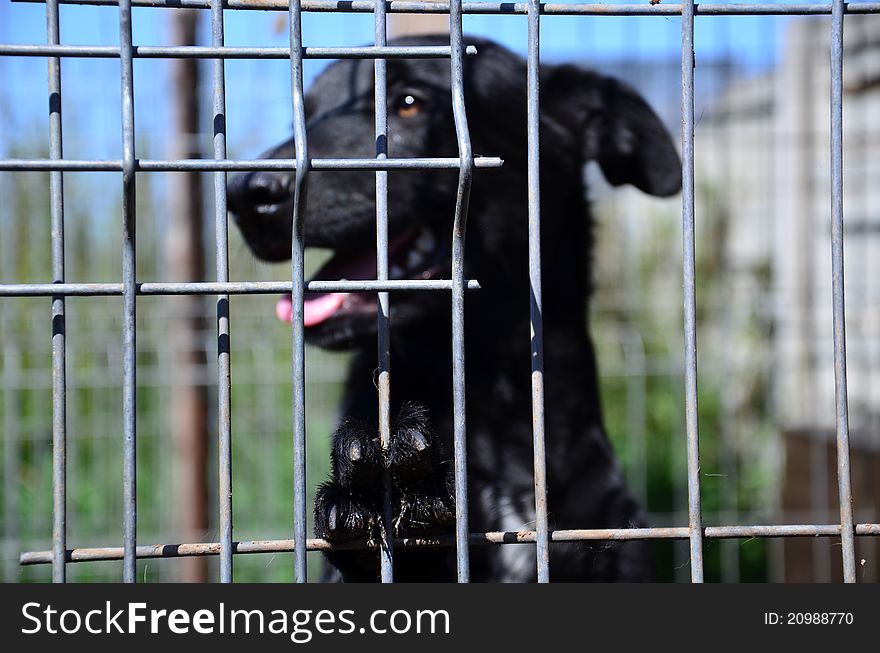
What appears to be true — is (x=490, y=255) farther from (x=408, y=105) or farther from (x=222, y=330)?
(x=222, y=330)

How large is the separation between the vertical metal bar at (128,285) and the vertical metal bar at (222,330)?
97 millimetres

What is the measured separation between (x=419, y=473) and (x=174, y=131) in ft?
9.59

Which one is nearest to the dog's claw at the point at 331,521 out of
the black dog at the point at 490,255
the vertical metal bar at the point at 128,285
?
the vertical metal bar at the point at 128,285

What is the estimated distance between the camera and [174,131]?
3635 mm

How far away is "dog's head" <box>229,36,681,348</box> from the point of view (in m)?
1.86

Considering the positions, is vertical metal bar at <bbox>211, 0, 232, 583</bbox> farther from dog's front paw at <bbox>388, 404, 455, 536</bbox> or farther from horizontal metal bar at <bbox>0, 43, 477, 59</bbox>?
dog's front paw at <bbox>388, 404, 455, 536</bbox>

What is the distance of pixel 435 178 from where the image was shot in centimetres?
202

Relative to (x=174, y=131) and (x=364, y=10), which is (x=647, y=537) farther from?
(x=174, y=131)

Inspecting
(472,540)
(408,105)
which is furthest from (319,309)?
(472,540)

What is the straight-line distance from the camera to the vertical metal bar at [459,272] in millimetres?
987

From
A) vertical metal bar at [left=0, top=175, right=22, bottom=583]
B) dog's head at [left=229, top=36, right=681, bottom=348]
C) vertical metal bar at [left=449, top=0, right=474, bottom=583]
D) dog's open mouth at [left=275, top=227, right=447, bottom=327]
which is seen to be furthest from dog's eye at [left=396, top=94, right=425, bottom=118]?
vertical metal bar at [left=0, top=175, right=22, bottom=583]

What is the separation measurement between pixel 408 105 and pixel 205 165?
3.82ft

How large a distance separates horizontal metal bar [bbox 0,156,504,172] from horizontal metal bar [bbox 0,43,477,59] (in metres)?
0.12

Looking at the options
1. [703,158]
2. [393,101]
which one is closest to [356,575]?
[393,101]
